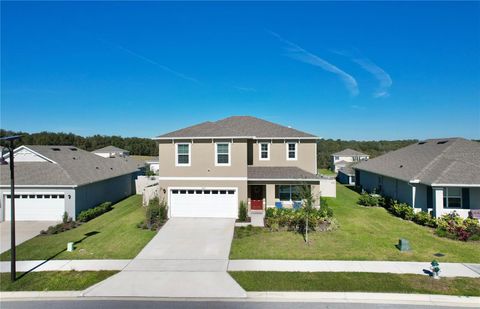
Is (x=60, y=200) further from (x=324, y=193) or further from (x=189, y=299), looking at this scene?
(x=324, y=193)

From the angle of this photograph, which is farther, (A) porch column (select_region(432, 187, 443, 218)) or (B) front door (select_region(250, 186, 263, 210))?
(B) front door (select_region(250, 186, 263, 210))

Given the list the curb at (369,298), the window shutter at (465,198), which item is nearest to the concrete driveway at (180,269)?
the curb at (369,298)

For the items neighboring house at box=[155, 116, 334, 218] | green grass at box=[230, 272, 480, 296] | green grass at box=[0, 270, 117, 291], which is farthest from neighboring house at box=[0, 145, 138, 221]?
green grass at box=[230, 272, 480, 296]

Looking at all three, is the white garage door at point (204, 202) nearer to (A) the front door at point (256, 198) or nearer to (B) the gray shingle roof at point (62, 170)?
(A) the front door at point (256, 198)

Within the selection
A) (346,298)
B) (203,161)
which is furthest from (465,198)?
(203,161)

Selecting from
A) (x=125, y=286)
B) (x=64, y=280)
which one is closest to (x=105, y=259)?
(x=64, y=280)

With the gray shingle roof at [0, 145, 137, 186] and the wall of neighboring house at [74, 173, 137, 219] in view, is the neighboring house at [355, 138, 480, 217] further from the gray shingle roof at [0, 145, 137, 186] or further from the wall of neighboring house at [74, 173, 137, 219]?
the gray shingle roof at [0, 145, 137, 186]
